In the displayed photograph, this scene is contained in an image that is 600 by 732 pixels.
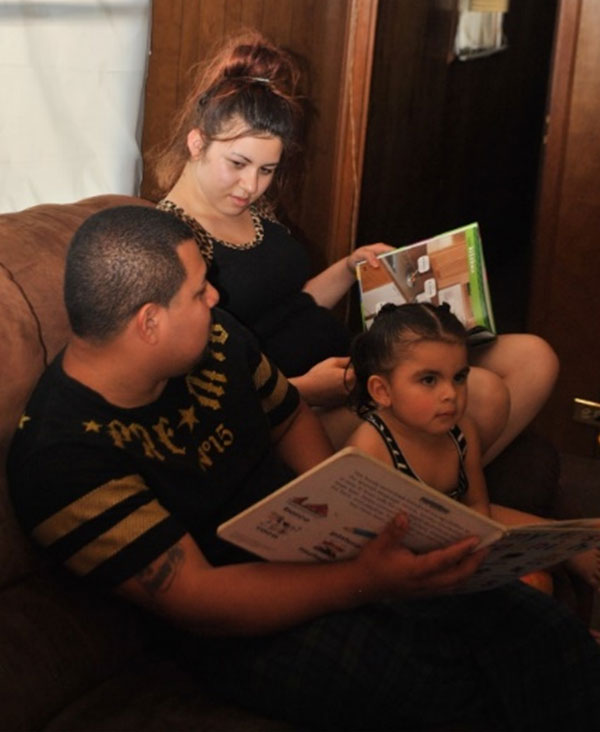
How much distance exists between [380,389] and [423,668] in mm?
625

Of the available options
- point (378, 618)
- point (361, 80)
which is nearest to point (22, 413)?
point (378, 618)

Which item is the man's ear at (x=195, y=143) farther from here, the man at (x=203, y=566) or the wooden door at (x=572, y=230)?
A: the wooden door at (x=572, y=230)

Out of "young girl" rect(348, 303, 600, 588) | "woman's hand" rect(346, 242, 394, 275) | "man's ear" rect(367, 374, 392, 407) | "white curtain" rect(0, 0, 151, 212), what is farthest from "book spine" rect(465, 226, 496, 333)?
"white curtain" rect(0, 0, 151, 212)

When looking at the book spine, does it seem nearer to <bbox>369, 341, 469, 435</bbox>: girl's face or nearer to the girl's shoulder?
<bbox>369, 341, 469, 435</bbox>: girl's face

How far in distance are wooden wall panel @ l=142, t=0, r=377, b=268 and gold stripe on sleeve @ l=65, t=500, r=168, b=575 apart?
176 centimetres

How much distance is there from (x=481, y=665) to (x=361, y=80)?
2422mm

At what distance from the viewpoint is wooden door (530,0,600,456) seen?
11.6ft

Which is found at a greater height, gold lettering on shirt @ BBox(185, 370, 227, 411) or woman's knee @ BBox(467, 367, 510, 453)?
gold lettering on shirt @ BBox(185, 370, 227, 411)

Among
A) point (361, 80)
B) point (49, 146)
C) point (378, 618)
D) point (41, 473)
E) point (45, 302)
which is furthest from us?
point (361, 80)

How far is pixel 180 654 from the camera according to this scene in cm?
176

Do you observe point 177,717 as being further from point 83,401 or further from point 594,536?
point 594,536

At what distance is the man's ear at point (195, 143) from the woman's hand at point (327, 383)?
50 centimetres

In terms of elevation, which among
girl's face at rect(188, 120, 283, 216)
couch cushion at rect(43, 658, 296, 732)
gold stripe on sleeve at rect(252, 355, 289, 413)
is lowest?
couch cushion at rect(43, 658, 296, 732)

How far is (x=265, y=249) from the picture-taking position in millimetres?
2602
